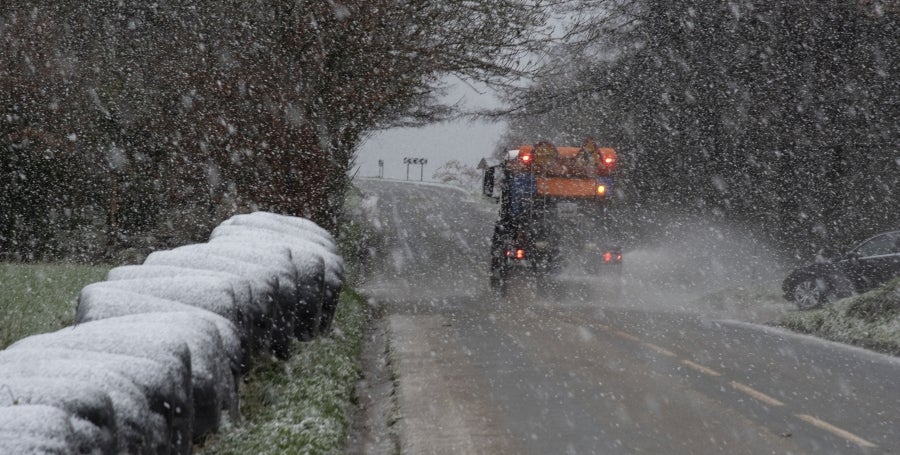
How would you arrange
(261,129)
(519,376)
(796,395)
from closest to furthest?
1. (796,395)
2. (519,376)
3. (261,129)

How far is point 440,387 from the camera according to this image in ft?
30.7

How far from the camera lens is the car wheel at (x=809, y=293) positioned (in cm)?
1744

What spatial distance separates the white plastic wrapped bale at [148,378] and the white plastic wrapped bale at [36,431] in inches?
11.5

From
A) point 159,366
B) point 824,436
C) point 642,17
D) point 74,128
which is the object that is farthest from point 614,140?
point 159,366

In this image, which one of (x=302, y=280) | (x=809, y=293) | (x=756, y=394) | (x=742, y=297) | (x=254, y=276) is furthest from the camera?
(x=742, y=297)

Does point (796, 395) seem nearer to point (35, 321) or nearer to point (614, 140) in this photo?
point (35, 321)

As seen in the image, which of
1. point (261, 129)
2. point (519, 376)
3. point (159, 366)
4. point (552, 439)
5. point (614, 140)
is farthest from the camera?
point (614, 140)

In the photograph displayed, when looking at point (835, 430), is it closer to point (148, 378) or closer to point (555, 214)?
point (148, 378)

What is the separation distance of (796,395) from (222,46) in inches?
531

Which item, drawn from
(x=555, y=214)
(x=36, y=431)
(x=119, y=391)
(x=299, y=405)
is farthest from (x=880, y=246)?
(x=36, y=431)

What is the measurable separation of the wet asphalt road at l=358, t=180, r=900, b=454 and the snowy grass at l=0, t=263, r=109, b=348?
3.70 m

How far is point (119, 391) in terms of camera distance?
4.39 meters

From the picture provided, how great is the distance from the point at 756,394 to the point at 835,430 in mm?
1360

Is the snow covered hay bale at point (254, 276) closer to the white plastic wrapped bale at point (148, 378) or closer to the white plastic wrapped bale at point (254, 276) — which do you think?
the white plastic wrapped bale at point (254, 276)
